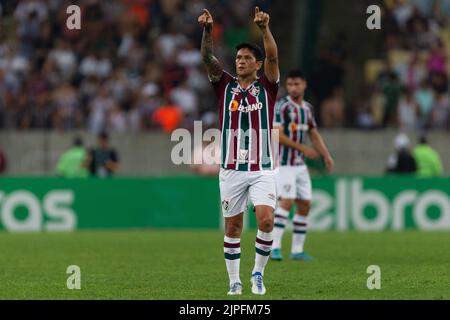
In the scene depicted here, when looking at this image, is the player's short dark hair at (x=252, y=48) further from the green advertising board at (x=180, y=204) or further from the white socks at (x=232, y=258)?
the green advertising board at (x=180, y=204)

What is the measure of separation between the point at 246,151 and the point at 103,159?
45.1ft

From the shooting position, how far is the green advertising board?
24266 millimetres

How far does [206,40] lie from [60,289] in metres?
3.04

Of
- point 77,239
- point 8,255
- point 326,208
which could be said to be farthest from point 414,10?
point 8,255

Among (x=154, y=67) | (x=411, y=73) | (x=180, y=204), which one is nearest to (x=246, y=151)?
(x=180, y=204)

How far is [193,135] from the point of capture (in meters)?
26.0

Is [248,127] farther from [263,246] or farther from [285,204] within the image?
[285,204]

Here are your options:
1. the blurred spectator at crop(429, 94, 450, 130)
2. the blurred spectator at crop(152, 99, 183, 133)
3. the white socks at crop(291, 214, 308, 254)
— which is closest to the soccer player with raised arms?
the white socks at crop(291, 214, 308, 254)

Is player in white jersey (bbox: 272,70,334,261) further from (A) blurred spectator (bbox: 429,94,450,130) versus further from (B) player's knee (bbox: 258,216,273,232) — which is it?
(A) blurred spectator (bbox: 429,94,450,130)

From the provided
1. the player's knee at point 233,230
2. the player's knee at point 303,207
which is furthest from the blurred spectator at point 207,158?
the player's knee at point 233,230

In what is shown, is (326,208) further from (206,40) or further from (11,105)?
(206,40)

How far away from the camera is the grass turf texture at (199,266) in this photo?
1209 cm

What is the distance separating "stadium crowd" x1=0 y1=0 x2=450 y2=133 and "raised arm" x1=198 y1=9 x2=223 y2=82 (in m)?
14.1

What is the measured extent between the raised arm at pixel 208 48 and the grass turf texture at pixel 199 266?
2205mm
